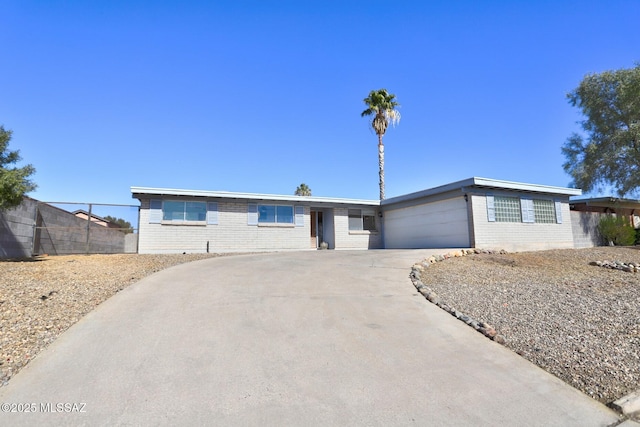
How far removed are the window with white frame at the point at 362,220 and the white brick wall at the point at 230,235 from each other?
51cm

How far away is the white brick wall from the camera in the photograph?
14.9 m

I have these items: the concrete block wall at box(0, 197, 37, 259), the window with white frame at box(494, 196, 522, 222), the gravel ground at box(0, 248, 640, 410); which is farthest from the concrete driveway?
the window with white frame at box(494, 196, 522, 222)

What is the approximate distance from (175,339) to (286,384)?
177 cm

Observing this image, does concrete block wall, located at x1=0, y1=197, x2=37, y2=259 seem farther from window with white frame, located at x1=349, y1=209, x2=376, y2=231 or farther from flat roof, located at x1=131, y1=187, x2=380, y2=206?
window with white frame, located at x1=349, y1=209, x2=376, y2=231

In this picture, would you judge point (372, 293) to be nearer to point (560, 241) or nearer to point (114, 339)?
point (114, 339)

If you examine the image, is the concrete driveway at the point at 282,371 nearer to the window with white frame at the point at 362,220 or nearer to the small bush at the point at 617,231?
the window with white frame at the point at 362,220

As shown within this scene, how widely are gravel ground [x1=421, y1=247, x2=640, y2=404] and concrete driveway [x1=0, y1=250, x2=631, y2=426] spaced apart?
0.42m

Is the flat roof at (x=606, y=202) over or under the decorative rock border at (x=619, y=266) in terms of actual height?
over

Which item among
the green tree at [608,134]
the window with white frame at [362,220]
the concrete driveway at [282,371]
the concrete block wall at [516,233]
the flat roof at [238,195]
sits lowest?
the concrete driveway at [282,371]

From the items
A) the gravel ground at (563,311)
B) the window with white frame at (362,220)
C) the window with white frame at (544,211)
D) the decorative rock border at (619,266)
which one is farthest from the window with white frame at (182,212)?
the window with white frame at (544,211)

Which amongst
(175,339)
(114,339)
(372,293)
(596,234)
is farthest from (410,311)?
(596,234)

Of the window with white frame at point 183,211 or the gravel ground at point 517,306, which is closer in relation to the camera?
the gravel ground at point 517,306

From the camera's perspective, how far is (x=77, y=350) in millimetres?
4102

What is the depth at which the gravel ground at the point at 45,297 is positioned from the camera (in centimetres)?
415
